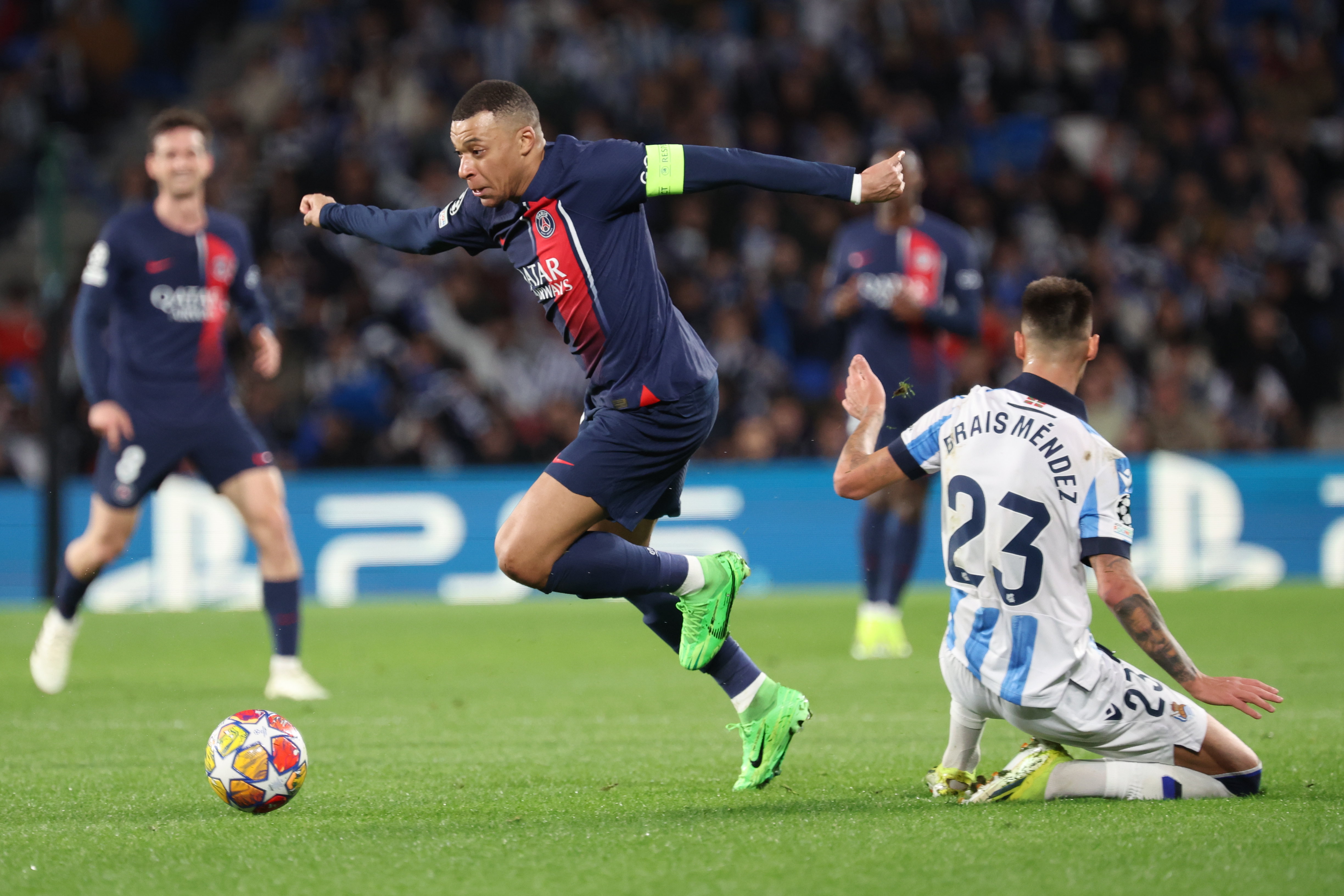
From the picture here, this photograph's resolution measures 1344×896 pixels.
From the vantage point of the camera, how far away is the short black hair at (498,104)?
4562mm

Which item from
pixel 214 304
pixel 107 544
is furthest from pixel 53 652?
pixel 214 304

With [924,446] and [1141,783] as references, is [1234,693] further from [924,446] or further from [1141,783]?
[924,446]

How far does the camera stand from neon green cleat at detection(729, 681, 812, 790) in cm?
463

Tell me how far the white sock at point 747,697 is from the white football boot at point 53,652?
13.0 feet

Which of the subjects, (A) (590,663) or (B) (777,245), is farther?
(B) (777,245)

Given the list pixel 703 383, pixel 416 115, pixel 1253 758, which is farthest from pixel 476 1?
pixel 1253 758

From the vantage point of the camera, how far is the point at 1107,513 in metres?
4.03

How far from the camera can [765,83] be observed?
16.4 m

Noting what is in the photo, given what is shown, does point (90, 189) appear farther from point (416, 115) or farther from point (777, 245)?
point (777, 245)

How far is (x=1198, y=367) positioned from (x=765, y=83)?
218 inches

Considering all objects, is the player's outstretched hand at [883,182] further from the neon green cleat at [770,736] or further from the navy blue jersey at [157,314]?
the navy blue jersey at [157,314]

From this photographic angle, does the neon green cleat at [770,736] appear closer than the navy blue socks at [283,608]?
Yes

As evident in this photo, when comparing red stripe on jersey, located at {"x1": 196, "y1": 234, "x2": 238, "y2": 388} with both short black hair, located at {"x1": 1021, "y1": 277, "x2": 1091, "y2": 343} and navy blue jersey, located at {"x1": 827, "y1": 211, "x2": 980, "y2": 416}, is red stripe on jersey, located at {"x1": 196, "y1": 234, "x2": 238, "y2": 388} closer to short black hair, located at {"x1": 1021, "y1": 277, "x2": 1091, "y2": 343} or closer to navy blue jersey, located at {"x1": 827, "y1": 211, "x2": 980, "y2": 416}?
navy blue jersey, located at {"x1": 827, "y1": 211, "x2": 980, "y2": 416}

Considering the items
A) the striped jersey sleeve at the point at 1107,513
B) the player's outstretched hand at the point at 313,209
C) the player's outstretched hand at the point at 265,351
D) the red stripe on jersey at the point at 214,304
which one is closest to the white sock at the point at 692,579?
the striped jersey sleeve at the point at 1107,513
